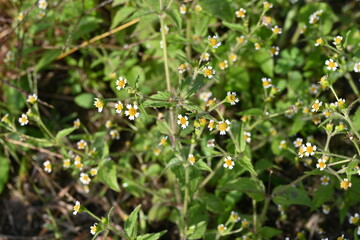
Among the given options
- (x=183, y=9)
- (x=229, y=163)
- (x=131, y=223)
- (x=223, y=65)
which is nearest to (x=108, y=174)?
(x=131, y=223)

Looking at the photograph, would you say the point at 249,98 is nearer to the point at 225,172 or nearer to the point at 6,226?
the point at 225,172

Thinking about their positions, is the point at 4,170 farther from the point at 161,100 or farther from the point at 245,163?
the point at 245,163

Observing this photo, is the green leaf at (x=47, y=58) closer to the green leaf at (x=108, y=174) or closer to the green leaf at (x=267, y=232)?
the green leaf at (x=108, y=174)

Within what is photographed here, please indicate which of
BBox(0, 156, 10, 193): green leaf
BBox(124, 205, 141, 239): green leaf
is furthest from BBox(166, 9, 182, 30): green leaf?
BBox(0, 156, 10, 193): green leaf

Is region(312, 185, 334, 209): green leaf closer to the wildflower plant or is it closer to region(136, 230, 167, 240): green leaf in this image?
the wildflower plant

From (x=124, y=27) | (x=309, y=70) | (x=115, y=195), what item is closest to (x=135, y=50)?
(x=124, y=27)

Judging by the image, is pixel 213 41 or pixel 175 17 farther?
pixel 175 17
